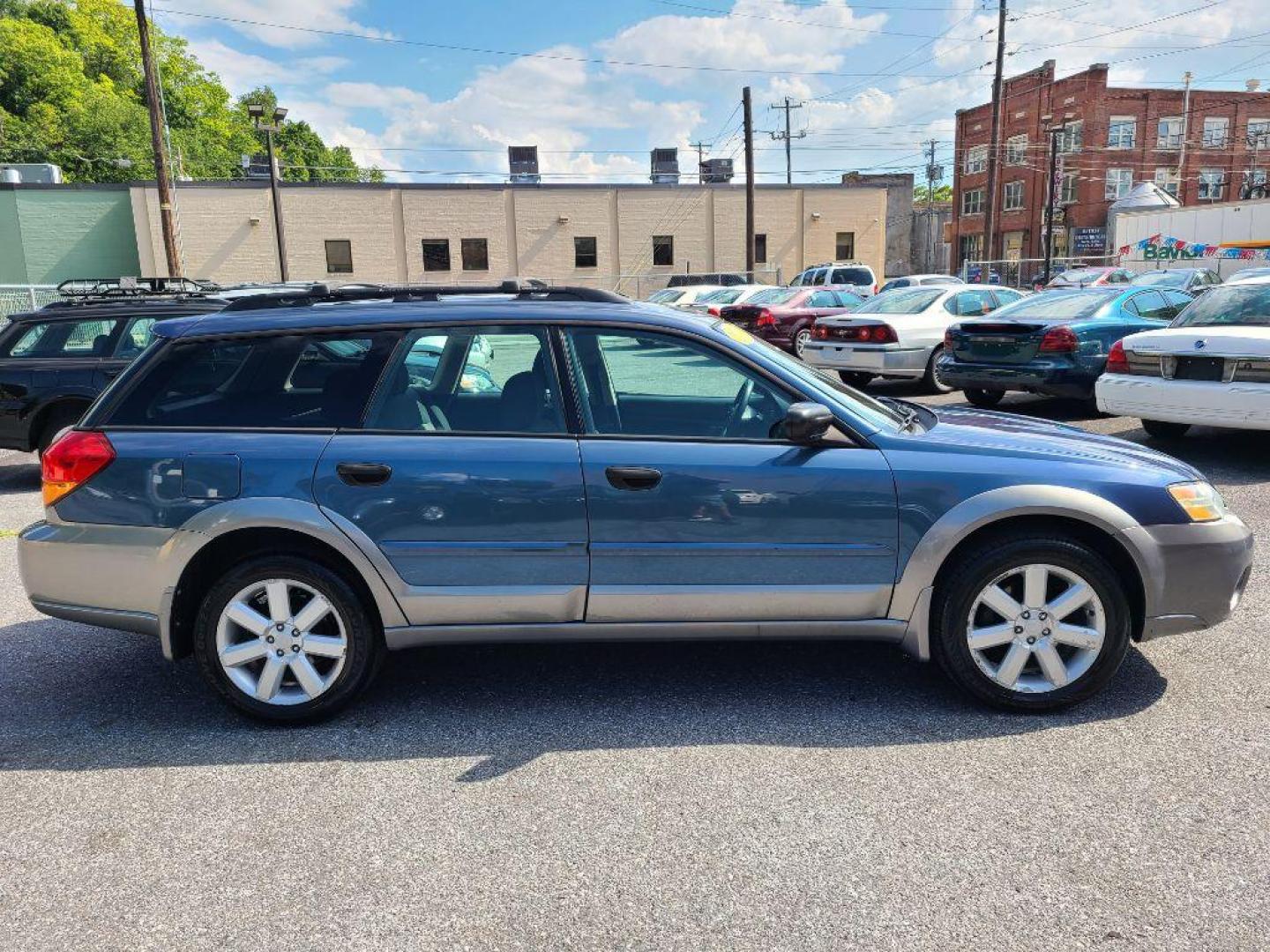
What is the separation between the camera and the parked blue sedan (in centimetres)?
1004

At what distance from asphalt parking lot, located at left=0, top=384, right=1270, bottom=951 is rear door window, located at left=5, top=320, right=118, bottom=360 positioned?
4.85m

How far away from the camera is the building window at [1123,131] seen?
172 ft

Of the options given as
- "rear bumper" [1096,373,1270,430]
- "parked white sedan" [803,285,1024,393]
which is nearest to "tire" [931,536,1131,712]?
"rear bumper" [1096,373,1270,430]

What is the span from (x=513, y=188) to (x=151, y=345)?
39.6 metres

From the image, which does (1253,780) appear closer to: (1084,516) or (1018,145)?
(1084,516)

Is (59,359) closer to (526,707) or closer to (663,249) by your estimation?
(526,707)

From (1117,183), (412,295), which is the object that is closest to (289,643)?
(412,295)

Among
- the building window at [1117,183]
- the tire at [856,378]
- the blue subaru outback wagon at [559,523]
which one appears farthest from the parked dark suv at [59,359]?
the building window at [1117,183]

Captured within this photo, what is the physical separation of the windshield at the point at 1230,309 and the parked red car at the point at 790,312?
24.1 ft

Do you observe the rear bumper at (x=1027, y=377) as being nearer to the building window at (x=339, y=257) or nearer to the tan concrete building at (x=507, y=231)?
the tan concrete building at (x=507, y=231)

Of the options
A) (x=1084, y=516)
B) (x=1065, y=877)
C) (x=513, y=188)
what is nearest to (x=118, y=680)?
(x=1065, y=877)

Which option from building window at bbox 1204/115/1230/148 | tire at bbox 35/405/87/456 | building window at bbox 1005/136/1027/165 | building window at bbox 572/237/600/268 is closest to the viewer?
tire at bbox 35/405/87/456

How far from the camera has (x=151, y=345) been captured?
378 cm

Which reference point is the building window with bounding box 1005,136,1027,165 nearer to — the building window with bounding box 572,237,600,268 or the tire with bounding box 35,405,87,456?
the building window with bounding box 572,237,600,268
